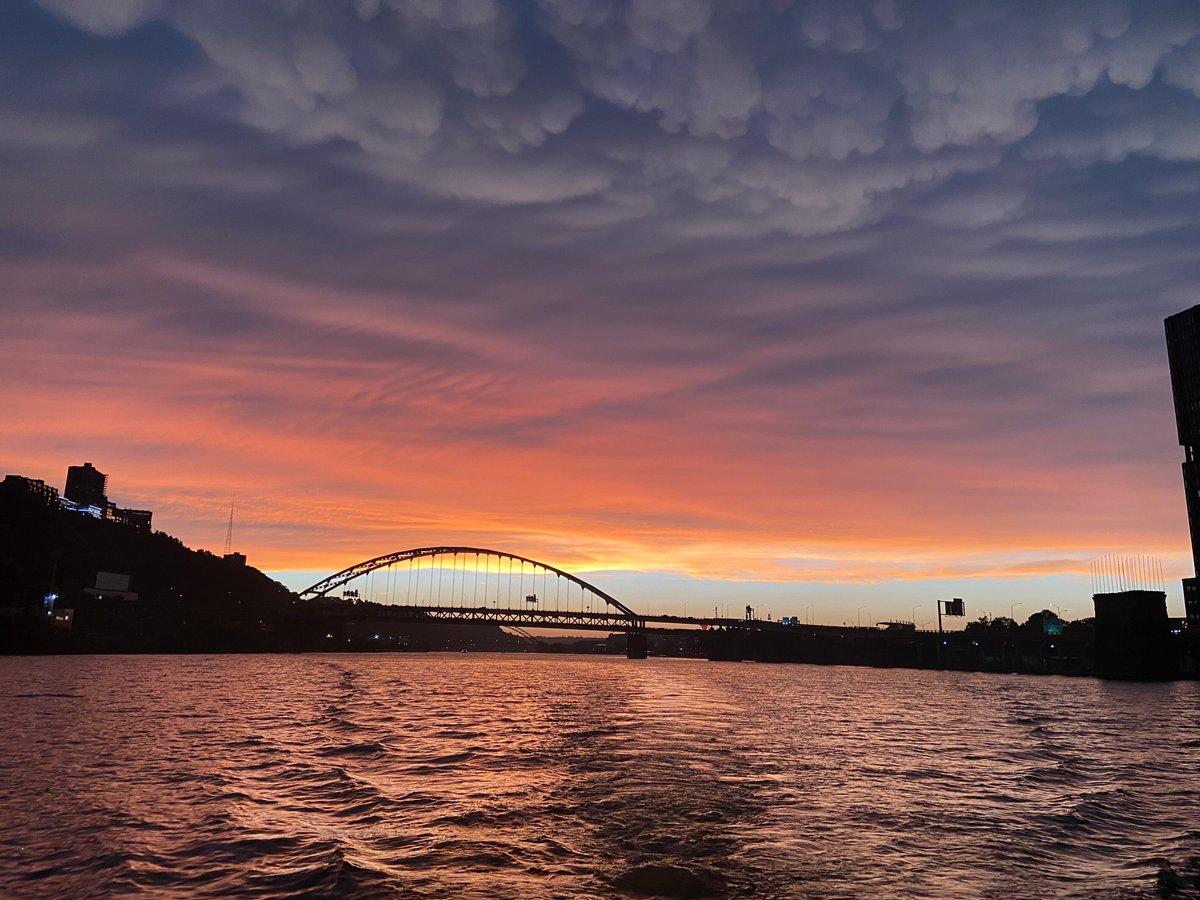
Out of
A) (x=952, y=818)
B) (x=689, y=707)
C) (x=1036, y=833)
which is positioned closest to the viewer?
(x=1036, y=833)

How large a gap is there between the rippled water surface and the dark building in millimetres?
108604

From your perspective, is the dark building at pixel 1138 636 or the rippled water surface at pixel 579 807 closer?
the rippled water surface at pixel 579 807

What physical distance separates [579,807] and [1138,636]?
156 m

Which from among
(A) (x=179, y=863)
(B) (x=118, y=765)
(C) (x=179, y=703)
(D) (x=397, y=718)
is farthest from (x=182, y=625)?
(A) (x=179, y=863)

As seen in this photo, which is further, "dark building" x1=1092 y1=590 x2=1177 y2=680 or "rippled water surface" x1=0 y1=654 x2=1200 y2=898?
"dark building" x1=1092 y1=590 x2=1177 y2=680

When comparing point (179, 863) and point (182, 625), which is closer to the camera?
point (179, 863)

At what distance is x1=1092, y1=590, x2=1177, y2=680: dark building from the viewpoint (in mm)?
140250

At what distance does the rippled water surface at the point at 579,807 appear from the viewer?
54.3 ft

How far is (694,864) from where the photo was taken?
1758cm

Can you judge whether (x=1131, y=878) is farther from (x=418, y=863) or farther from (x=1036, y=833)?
(x=418, y=863)

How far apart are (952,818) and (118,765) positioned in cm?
3027

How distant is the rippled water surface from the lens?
16562 millimetres

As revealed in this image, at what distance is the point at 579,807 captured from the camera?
23656mm

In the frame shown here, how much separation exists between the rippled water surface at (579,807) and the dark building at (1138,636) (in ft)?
356
